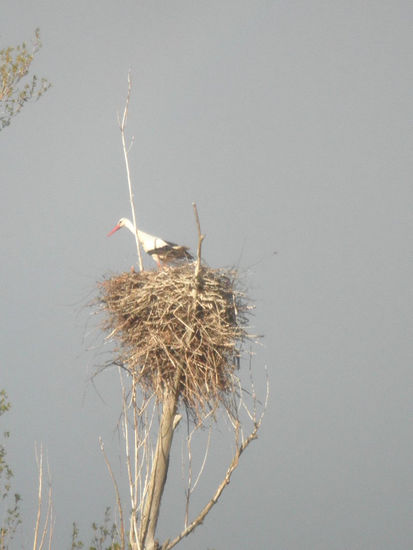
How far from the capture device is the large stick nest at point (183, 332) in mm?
6605

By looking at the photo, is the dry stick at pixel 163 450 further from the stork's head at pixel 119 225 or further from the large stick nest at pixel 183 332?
the stork's head at pixel 119 225

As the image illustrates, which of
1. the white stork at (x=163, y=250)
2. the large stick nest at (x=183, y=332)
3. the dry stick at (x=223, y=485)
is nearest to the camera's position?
the dry stick at (x=223, y=485)

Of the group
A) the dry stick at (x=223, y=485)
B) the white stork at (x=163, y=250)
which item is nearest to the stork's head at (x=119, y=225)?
the white stork at (x=163, y=250)

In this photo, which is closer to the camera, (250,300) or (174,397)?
(174,397)

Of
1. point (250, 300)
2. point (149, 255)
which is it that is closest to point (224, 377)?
point (250, 300)

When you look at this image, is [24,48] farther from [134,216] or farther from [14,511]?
[14,511]

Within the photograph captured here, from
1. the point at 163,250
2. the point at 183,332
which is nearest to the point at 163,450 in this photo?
the point at 183,332

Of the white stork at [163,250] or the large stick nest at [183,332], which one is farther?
the white stork at [163,250]

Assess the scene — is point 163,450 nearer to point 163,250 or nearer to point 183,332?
point 183,332

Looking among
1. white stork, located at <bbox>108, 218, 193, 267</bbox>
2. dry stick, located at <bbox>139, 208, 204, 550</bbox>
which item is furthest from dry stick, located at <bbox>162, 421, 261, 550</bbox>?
white stork, located at <bbox>108, 218, 193, 267</bbox>

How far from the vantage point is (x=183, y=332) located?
677 centimetres

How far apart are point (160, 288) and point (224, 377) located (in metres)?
0.94

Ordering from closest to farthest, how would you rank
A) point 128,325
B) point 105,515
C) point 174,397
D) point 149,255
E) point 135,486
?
1. point 135,486
2. point 174,397
3. point 128,325
4. point 149,255
5. point 105,515

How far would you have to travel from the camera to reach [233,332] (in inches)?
265
